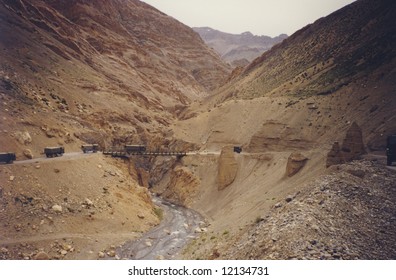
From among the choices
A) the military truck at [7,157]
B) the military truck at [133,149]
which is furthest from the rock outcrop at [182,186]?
the military truck at [7,157]

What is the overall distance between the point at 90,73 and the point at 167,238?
153 ft

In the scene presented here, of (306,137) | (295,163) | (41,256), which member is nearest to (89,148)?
(41,256)

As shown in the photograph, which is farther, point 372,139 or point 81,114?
point 81,114

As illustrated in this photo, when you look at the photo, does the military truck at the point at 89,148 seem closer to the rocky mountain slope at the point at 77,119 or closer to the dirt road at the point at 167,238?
the rocky mountain slope at the point at 77,119

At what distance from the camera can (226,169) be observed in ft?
141

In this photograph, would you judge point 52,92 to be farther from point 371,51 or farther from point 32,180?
point 371,51

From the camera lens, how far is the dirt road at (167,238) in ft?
93.4

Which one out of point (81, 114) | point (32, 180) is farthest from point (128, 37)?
point (32, 180)

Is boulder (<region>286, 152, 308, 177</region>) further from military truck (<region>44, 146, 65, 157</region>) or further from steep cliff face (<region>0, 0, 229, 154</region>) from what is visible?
steep cliff face (<region>0, 0, 229, 154</region>)

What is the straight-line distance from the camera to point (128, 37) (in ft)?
340

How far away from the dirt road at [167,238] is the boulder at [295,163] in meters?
10.2

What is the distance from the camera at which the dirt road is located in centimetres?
2847

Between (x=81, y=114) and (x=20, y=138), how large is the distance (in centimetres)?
1850

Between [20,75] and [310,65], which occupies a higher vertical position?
[310,65]
